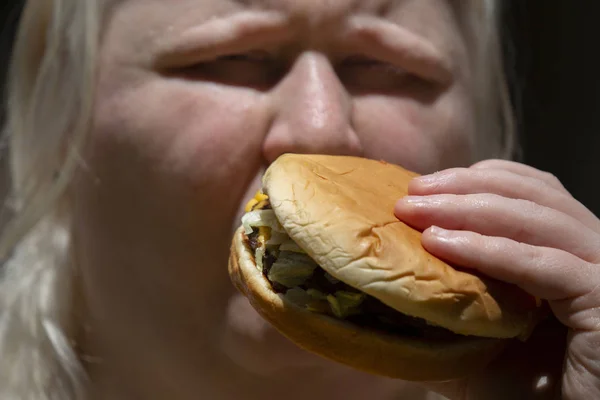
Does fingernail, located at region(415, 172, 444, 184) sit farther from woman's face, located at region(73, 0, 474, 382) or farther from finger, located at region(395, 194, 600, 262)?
woman's face, located at region(73, 0, 474, 382)

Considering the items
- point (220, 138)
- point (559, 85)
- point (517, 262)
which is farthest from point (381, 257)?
point (559, 85)

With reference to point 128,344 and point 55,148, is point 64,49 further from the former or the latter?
point 128,344

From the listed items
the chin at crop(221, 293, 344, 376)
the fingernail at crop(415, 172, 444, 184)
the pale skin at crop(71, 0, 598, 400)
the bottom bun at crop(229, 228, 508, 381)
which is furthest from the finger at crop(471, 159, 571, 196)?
the chin at crop(221, 293, 344, 376)

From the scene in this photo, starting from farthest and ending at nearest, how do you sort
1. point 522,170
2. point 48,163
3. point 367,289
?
point 48,163 → point 522,170 → point 367,289

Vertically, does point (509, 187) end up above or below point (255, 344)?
above

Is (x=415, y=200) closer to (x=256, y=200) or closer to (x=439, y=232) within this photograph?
(x=439, y=232)

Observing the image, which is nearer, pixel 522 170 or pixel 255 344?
pixel 522 170
